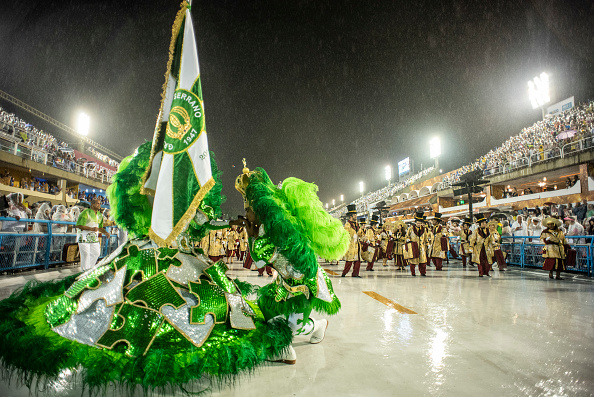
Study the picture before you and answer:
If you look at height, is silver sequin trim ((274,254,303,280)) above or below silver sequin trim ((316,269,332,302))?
above

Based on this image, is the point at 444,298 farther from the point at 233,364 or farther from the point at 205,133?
the point at 205,133

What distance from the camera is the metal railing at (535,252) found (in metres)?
7.94

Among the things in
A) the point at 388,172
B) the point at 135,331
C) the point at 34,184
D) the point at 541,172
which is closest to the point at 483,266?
the point at 135,331

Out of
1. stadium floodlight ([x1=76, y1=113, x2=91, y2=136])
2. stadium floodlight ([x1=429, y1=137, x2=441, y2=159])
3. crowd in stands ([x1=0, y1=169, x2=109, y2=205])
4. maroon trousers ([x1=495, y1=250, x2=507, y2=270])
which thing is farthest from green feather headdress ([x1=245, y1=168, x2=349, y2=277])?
stadium floodlight ([x1=429, y1=137, x2=441, y2=159])

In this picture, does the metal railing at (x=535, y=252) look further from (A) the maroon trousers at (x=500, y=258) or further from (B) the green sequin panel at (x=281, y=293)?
(B) the green sequin panel at (x=281, y=293)

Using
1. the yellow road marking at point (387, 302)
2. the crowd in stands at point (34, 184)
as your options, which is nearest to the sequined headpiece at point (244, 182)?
the yellow road marking at point (387, 302)

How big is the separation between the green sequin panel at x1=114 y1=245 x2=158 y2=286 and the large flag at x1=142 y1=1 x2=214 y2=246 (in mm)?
174

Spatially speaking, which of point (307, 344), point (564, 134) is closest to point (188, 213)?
point (307, 344)

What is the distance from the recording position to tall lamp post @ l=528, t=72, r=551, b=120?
33.0m

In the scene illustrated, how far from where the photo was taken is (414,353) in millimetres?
2670

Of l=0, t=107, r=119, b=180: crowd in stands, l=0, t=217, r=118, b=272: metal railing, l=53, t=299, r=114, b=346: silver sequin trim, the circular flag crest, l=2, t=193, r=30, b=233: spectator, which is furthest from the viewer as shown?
l=0, t=107, r=119, b=180: crowd in stands

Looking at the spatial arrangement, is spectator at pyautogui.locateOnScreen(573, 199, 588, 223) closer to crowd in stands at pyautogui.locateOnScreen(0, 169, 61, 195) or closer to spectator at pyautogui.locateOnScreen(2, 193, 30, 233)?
spectator at pyautogui.locateOnScreen(2, 193, 30, 233)

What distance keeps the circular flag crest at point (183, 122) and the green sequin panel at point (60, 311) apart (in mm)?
1118

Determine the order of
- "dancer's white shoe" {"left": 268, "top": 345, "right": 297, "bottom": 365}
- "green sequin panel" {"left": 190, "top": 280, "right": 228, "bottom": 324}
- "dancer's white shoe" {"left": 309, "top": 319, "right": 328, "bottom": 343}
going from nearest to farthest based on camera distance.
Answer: "green sequin panel" {"left": 190, "top": 280, "right": 228, "bottom": 324}
"dancer's white shoe" {"left": 268, "top": 345, "right": 297, "bottom": 365}
"dancer's white shoe" {"left": 309, "top": 319, "right": 328, "bottom": 343}
